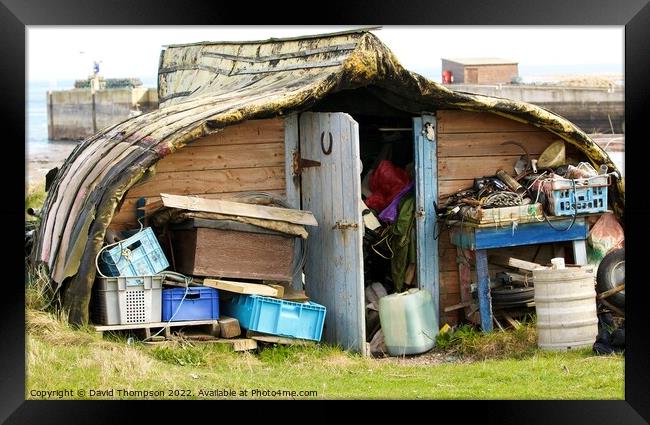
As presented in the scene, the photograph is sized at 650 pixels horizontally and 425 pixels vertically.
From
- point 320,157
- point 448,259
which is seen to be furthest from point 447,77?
point 320,157

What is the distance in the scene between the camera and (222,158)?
13.0m

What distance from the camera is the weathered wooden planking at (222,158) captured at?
12758mm

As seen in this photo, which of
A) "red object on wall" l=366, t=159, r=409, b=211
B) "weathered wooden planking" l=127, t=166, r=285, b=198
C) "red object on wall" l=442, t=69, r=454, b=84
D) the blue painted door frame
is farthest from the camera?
"red object on wall" l=442, t=69, r=454, b=84

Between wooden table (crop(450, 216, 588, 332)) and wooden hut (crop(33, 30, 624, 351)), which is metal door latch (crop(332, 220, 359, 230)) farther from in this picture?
wooden table (crop(450, 216, 588, 332))

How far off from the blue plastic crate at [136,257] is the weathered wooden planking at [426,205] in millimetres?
3045

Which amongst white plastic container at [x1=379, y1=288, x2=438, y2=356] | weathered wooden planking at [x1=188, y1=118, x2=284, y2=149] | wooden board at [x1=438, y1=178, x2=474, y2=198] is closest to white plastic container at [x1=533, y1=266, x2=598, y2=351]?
white plastic container at [x1=379, y1=288, x2=438, y2=356]

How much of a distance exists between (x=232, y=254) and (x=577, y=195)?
3866 millimetres

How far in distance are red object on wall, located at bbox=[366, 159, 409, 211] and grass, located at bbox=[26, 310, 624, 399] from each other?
213 cm

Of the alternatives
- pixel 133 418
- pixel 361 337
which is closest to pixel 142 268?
pixel 361 337

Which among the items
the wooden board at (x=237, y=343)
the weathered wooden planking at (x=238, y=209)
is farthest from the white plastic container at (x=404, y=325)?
the wooden board at (x=237, y=343)

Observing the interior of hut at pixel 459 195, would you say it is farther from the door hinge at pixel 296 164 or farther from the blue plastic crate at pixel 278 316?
the blue plastic crate at pixel 278 316

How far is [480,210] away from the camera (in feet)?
41.8

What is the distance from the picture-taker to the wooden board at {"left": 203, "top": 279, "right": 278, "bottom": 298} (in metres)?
12.2

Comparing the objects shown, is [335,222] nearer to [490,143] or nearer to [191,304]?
[191,304]
